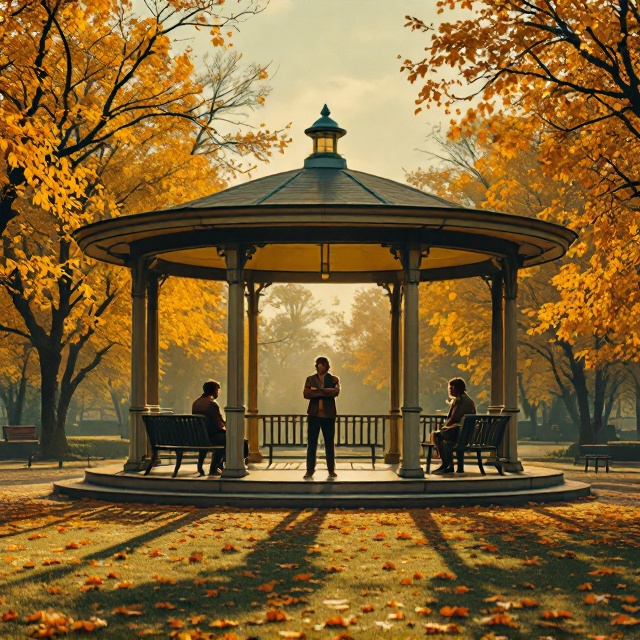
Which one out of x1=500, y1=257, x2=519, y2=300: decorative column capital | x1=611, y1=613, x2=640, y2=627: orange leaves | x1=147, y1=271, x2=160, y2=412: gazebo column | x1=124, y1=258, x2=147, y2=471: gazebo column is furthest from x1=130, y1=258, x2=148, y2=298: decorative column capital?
x1=611, y1=613, x2=640, y2=627: orange leaves

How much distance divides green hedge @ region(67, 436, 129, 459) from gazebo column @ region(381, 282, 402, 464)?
1480cm

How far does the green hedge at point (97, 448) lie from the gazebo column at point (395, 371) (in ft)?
48.5

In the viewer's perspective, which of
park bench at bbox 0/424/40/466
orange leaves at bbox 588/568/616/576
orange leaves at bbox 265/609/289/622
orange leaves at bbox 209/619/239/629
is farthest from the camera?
park bench at bbox 0/424/40/466

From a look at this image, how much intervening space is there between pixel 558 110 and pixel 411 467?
6.46 metres

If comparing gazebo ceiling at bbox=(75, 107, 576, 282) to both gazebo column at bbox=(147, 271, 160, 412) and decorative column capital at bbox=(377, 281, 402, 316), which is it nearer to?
gazebo column at bbox=(147, 271, 160, 412)

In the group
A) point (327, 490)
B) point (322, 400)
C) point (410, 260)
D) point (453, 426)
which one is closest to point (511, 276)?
point (410, 260)

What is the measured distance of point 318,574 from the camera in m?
8.98

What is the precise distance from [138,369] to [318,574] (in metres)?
9.50

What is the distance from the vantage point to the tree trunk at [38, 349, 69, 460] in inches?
1174

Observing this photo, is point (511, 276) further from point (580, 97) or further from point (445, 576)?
point (445, 576)

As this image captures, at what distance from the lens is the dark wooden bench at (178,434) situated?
52.0ft

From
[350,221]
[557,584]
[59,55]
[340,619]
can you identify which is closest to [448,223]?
[350,221]

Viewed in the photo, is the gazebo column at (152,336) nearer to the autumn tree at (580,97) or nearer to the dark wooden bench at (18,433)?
the autumn tree at (580,97)

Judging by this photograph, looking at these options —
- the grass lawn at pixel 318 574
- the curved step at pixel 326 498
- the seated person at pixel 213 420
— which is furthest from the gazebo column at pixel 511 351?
the seated person at pixel 213 420
